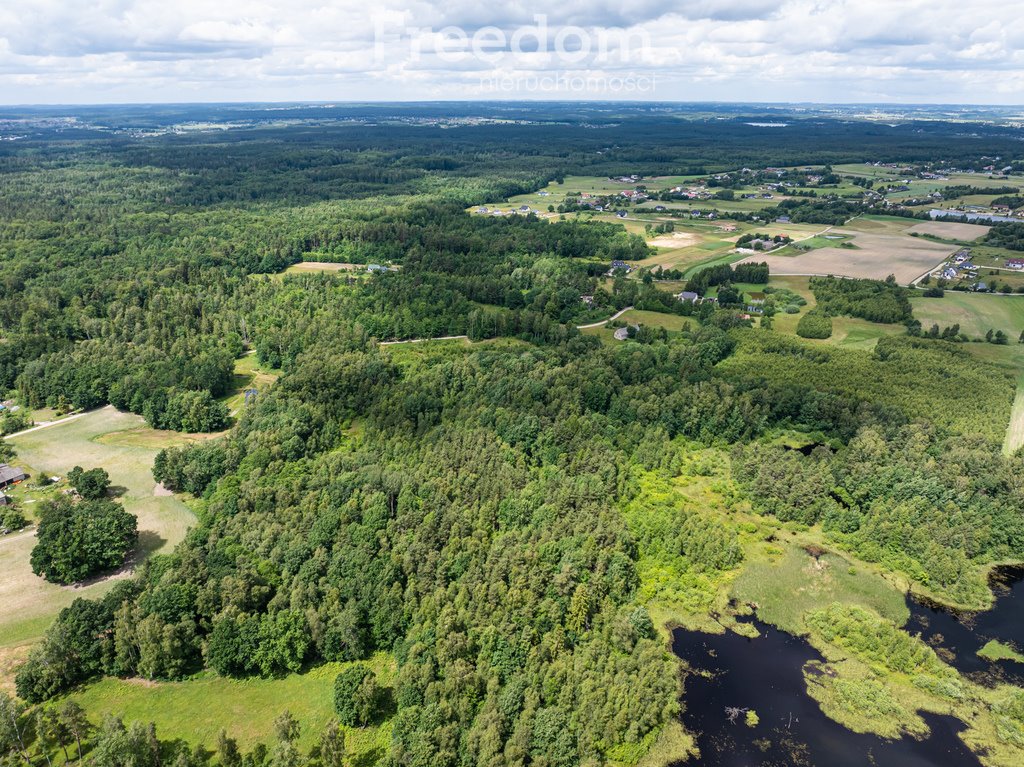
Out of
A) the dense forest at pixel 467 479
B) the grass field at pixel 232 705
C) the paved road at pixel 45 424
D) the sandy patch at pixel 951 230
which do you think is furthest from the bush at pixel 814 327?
the paved road at pixel 45 424

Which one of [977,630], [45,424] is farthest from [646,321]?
[45,424]

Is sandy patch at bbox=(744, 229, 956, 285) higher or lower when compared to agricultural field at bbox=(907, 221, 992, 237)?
lower

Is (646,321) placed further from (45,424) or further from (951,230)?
(951,230)

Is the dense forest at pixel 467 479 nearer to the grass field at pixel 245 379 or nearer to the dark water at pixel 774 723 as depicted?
the grass field at pixel 245 379

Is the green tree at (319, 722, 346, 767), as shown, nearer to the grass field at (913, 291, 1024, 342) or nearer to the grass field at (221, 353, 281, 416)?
the grass field at (221, 353, 281, 416)

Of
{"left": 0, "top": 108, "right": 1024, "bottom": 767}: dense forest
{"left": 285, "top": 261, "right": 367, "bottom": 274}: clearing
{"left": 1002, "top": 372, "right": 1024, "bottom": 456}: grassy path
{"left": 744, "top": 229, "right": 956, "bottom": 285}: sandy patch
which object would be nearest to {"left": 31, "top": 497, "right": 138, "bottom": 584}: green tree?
{"left": 0, "top": 108, "right": 1024, "bottom": 767}: dense forest
